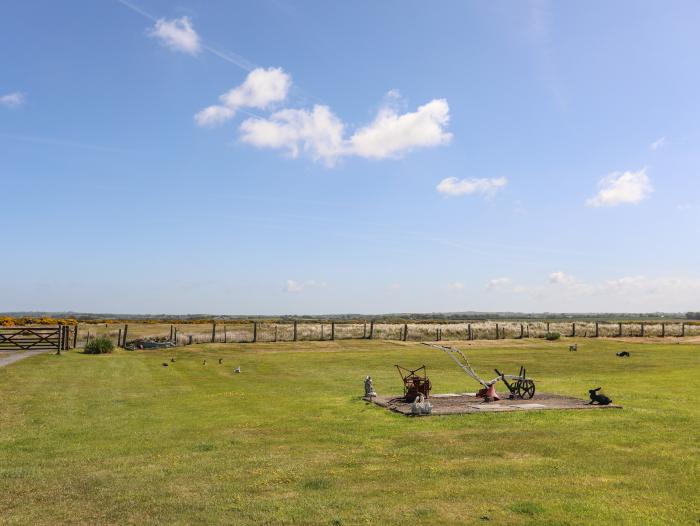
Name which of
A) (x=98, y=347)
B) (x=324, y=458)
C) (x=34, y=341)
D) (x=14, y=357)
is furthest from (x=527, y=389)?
(x=34, y=341)

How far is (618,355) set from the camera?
4616 cm

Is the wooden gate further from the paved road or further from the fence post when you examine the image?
the paved road

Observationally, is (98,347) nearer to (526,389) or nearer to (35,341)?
(35,341)

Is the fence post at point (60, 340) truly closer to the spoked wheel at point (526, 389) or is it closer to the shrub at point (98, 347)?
the shrub at point (98, 347)

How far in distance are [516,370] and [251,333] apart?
114ft

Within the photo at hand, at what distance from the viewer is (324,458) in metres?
12.9

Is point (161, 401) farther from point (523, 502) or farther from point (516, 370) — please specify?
point (516, 370)

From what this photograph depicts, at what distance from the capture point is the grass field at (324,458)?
30.8ft

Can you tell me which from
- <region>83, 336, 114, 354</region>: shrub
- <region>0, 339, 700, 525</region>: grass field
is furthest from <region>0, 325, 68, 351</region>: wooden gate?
<region>0, 339, 700, 525</region>: grass field

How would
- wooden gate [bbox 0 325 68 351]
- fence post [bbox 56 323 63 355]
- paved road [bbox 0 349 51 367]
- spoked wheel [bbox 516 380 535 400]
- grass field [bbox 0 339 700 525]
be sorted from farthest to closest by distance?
1. wooden gate [bbox 0 325 68 351]
2. fence post [bbox 56 323 63 355]
3. paved road [bbox 0 349 51 367]
4. spoked wheel [bbox 516 380 535 400]
5. grass field [bbox 0 339 700 525]

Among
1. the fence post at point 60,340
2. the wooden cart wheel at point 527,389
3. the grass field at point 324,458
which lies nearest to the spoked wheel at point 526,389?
the wooden cart wheel at point 527,389

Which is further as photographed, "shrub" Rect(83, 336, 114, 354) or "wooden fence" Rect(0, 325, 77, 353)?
"shrub" Rect(83, 336, 114, 354)

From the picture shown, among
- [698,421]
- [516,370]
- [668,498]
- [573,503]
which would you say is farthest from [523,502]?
[516,370]

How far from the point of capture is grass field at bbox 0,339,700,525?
938cm
